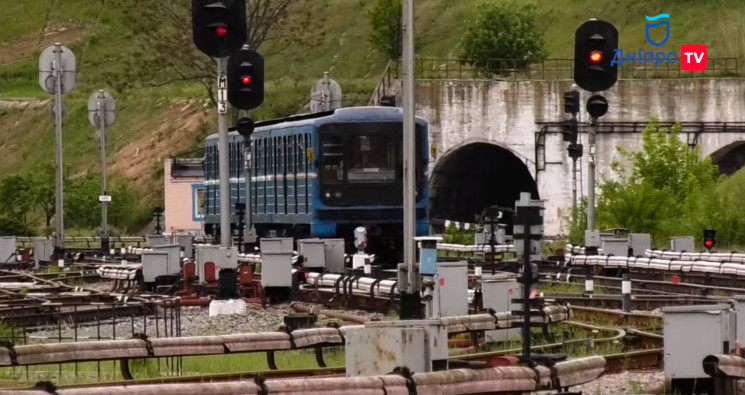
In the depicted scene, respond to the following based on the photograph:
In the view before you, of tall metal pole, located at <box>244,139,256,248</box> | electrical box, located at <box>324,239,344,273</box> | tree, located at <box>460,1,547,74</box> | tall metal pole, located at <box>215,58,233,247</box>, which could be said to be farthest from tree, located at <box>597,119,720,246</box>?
tree, located at <box>460,1,547,74</box>

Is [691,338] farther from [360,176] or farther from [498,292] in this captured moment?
[360,176]

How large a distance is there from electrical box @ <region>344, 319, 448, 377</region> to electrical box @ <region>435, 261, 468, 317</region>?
7228mm

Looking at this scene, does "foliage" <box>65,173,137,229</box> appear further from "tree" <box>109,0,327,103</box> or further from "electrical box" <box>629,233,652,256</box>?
"electrical box" <box>629,233,652,256</box>

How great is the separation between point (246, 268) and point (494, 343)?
33.8 feet

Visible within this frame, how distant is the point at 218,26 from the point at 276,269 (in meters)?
5.60

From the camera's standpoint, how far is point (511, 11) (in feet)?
290

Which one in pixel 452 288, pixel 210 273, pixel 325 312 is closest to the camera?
pixel 452 288

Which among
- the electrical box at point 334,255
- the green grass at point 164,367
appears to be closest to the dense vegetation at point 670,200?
the electrical box at point 334,255

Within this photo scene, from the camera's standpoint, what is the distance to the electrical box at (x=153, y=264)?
1187 inches

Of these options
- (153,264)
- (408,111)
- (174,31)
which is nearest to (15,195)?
(174,31)

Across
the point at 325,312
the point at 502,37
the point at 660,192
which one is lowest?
the point at 325,312

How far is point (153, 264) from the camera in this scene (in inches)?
1193

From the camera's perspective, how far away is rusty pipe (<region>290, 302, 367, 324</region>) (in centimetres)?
2217

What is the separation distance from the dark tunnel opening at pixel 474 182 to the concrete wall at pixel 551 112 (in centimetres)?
102
